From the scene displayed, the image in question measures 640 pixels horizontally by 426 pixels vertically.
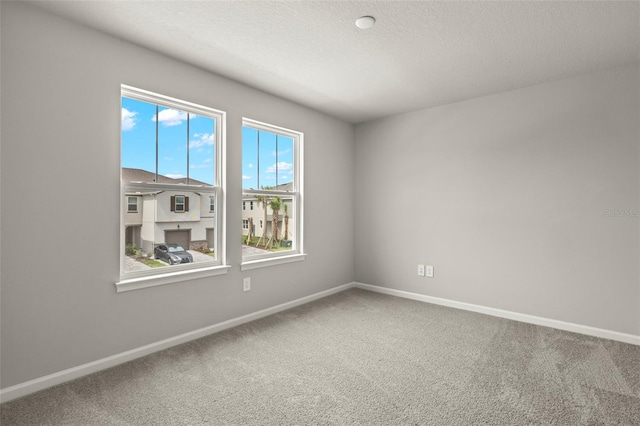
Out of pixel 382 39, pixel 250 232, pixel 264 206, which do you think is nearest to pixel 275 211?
pixel 264 206

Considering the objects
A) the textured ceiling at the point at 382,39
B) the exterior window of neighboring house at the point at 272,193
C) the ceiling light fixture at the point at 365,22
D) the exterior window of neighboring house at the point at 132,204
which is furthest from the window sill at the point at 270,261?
the ceiling light fixture at the point at 365,22

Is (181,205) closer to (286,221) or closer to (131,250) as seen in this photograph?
A: (131,250)

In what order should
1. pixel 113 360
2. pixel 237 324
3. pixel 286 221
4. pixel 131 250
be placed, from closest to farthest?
pixel 113 360
pixel 131 250
pixel 237 324
pixel 286 221

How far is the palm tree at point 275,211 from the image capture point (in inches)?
149

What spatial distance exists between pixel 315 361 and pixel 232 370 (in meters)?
0.60

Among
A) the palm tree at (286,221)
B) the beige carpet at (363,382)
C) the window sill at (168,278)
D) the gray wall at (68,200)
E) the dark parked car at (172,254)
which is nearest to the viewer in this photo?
the beige carpet at (363,382)

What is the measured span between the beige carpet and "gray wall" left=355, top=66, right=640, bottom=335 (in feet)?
Answer: 1.72

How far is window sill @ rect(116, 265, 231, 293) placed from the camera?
94.8 inches

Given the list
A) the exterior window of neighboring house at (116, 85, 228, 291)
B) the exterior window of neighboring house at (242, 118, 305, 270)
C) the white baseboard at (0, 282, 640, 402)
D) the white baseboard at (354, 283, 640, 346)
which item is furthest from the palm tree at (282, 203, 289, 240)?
the white baseboard at (354, 283, 640, 346)

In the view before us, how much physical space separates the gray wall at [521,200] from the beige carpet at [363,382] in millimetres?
524

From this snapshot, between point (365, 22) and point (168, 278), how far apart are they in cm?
242

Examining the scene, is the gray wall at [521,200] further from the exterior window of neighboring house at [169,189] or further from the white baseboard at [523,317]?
the exterior window of neighboring house at [169,189]

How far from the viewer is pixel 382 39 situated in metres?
2.42

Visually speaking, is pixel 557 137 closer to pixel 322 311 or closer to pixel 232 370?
pixel 322 311
